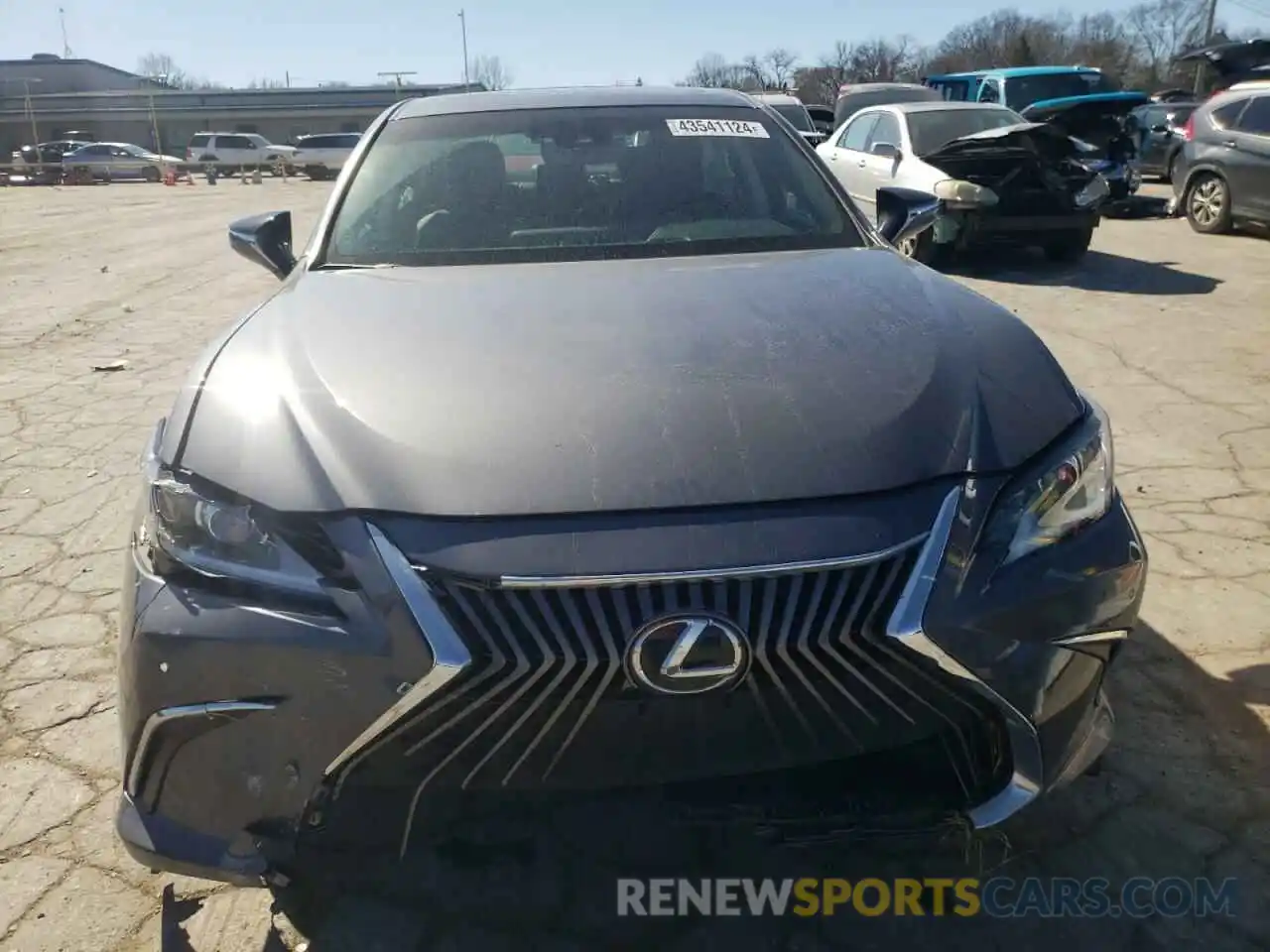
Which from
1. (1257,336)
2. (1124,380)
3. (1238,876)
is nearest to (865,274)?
(1238,876)

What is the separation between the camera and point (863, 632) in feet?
5.02

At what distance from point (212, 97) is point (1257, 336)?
215 ft

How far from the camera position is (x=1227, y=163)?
419 inches

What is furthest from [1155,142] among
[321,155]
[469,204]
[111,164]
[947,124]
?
[111,164]

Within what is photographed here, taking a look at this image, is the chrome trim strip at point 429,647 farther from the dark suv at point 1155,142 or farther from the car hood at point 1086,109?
the dark suv at point 1155,142

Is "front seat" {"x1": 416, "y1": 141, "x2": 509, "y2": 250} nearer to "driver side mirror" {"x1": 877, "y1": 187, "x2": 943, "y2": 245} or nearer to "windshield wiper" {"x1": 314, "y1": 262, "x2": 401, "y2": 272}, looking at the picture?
"windshield wiper" {"x1": 314, "y1": 262, "x2": 401, "y2": 272}

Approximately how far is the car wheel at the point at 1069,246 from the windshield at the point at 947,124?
1343mm

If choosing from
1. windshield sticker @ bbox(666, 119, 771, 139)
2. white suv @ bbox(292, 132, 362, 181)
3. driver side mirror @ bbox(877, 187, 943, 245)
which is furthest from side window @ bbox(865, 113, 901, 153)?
white suv @ bbox(292, 132, 362, 181)

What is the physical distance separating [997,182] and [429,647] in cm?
865

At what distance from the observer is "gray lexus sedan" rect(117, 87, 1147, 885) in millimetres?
1513

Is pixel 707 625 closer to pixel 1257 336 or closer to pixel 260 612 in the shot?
pixel 260 612

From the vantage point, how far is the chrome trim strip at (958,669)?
1543mm

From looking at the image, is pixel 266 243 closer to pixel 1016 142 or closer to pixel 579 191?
pixel 579 191

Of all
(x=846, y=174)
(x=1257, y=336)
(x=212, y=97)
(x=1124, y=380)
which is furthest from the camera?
(x=212, y=97)
